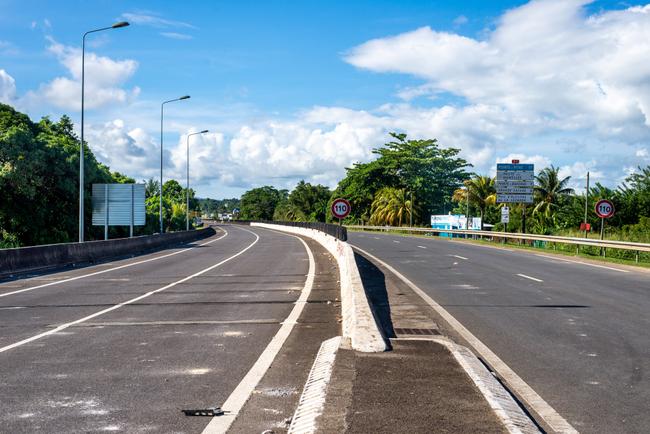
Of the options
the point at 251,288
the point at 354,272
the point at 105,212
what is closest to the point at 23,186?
the point at 105,212

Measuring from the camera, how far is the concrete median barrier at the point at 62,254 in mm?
19562

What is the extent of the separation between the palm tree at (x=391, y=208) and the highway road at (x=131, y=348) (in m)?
67.4

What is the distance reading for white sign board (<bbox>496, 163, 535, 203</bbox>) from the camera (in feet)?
155

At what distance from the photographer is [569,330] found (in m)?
9.36

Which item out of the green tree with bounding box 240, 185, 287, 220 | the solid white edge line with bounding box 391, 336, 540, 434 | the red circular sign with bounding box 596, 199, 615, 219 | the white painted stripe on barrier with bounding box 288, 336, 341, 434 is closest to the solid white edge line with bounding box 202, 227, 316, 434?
the white painted stripe on barrier with bounding box 288, 336, 341, 434

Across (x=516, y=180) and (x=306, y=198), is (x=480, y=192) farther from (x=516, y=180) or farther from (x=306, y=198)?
(x=306, y=198)

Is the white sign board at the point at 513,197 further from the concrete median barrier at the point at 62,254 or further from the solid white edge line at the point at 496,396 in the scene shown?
the solid white edge line at the point at 496,396

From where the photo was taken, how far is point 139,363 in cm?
712

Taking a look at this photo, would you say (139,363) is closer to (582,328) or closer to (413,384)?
(413,384)

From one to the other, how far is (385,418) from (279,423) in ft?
2.86

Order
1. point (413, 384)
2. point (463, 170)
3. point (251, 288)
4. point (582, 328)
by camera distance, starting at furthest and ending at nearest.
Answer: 1. point (463, 170)
2. point (251, 288)
3. point (582, 328)
4. point (413, 384)

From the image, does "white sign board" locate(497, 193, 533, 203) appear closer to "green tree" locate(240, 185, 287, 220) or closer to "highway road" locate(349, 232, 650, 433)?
"highway road" locate(349, 232, 650, 433)

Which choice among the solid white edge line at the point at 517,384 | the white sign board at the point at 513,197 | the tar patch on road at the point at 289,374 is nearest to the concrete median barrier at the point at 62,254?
the tar patch on road at the point at 289,374

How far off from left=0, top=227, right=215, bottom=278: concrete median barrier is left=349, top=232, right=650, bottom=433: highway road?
12012mm
